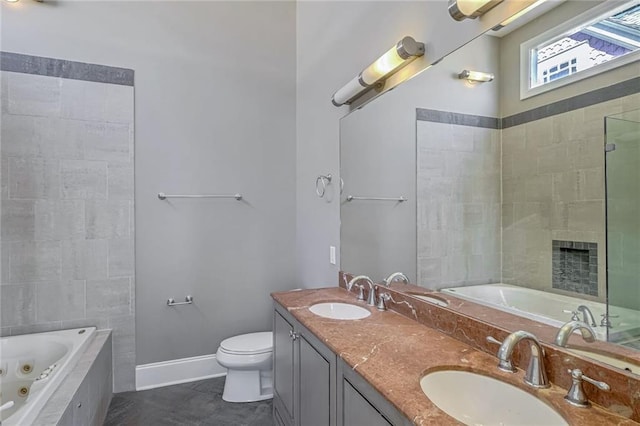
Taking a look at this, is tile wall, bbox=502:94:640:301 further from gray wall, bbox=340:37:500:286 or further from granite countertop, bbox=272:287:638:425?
granite countertop, bbox=272:287:638:425

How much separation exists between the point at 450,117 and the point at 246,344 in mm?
2028

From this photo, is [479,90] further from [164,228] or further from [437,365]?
[164,228]

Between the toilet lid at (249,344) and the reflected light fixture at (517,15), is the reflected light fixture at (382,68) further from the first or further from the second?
the toilet lid at (249,344)

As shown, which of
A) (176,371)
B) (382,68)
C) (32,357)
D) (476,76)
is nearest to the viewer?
(476,76)

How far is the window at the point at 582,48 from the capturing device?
95cm

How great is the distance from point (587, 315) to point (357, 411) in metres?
0.78

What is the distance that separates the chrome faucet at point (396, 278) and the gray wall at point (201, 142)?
141 centimetres

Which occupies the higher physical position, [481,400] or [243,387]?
[481,400]

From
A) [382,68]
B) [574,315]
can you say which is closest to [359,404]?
[574,315]

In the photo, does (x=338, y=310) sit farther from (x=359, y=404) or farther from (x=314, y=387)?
(x=359, y=404)

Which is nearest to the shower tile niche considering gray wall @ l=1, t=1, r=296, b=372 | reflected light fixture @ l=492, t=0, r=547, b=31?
reflected light fixture @ l=492, t=0, r=547, b=31

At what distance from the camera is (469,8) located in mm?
1347

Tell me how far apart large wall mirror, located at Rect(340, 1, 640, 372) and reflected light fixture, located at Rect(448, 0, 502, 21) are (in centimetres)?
10

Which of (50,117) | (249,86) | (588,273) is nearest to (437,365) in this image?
(588,273)
